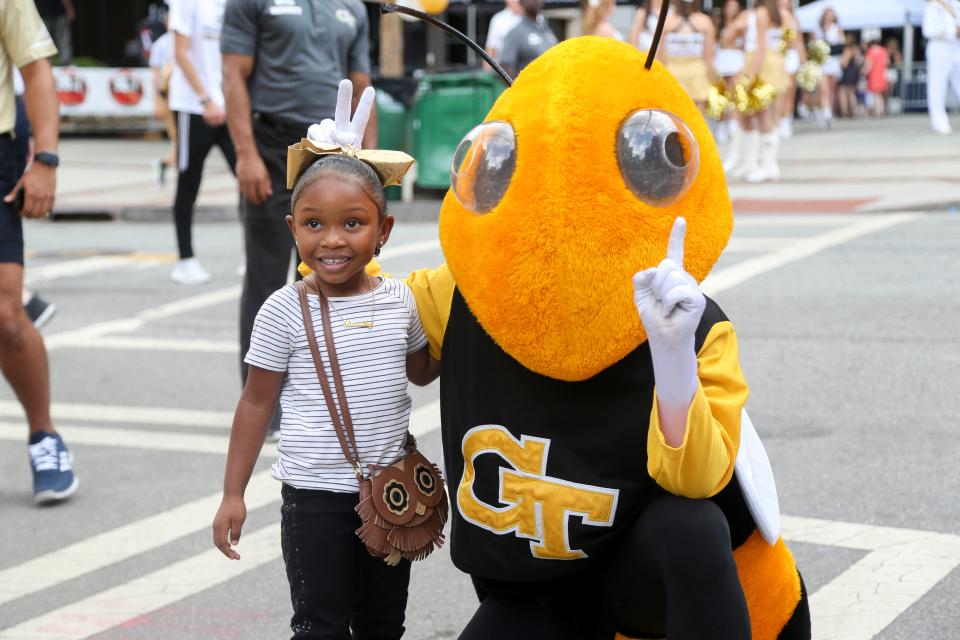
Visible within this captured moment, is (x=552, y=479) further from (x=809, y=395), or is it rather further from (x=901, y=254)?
(x=901, y=254)

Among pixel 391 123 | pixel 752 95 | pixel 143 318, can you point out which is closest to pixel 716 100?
pixel 752 95

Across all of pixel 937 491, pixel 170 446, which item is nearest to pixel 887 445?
pixel 937 491

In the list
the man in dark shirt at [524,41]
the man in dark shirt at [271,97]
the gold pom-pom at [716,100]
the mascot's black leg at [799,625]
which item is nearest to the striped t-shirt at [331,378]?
the mascot's black leg at [799,625]

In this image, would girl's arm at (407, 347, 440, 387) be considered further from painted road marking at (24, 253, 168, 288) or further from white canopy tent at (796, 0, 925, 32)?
white canopy tent at (796, 0, 925, 32)

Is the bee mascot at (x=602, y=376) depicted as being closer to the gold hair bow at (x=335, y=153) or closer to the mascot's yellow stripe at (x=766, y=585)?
the mascot's yellow stripe at (x=766, y=585)

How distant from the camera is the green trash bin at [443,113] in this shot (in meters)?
13.4

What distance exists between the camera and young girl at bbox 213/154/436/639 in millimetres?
2930

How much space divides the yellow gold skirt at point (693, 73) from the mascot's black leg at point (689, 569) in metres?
11.2

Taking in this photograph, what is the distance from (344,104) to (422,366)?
1.89ft

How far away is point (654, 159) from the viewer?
2.64 meters

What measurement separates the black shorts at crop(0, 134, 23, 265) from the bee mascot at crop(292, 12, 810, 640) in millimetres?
2534

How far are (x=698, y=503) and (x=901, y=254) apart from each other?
277 inches

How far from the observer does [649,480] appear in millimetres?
2723

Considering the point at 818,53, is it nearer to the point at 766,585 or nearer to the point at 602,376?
the point at 766,585
